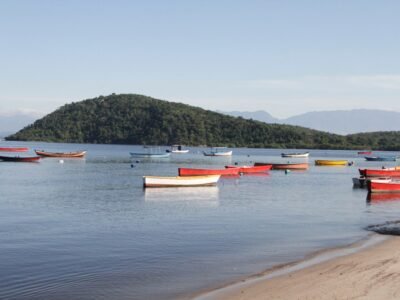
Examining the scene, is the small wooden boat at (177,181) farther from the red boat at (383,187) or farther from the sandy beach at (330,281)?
the sandy beach at (330,281)

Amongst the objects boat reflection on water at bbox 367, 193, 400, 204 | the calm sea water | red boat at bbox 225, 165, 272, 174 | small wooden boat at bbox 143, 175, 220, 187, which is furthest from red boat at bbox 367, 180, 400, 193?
red boat at bbox 225, 165, 272, 174

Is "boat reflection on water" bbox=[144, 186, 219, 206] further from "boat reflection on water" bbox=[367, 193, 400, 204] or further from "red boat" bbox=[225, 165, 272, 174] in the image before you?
"red boat" bbox=[225, 165, 272, 174]

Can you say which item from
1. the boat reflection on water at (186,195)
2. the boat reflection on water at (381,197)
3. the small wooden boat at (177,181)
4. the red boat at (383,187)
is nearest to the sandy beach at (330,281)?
the boat reflection on water at (186,195)

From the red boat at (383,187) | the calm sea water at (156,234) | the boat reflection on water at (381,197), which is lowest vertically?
the boat reflection on water at (381,197)

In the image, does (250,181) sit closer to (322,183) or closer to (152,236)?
(322,183)

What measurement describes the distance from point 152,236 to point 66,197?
59.9ft

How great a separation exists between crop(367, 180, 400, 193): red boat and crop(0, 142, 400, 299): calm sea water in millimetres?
1366

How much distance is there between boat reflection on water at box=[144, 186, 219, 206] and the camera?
4003 centimetres

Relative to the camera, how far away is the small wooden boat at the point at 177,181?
48.1m

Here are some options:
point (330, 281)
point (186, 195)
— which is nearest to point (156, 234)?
point (330, 281)

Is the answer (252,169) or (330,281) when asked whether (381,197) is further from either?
(252,169)

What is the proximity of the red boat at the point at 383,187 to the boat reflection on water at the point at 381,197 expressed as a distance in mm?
285

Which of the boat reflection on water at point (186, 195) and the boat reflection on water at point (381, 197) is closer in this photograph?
the boat reflection on water at point (186, 195)

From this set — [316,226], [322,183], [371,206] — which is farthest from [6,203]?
[322,183]
